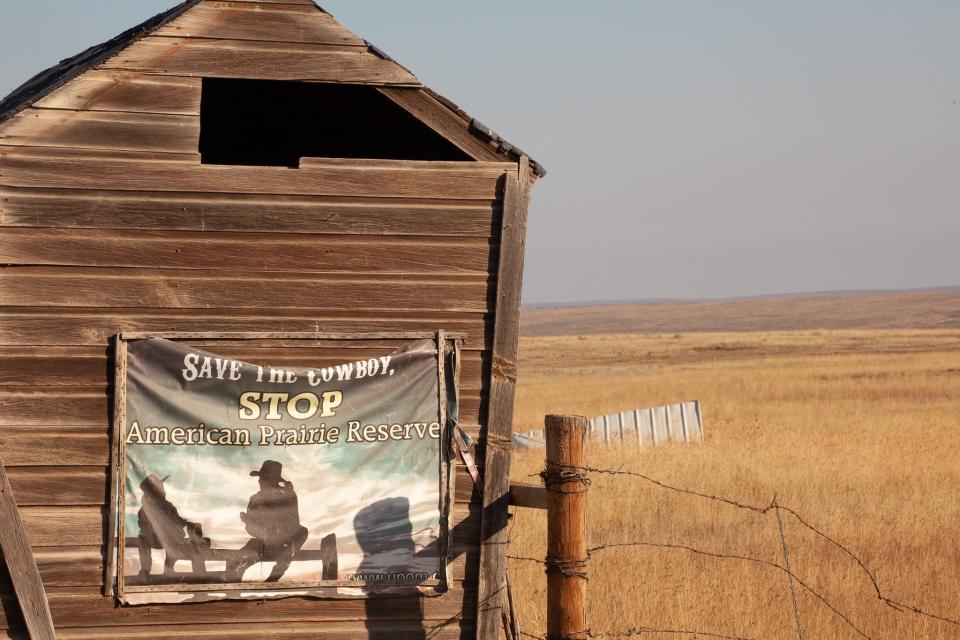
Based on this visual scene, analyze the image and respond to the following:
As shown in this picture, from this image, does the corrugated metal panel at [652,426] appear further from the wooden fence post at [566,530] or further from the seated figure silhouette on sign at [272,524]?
the wooden fence post at [566,530]

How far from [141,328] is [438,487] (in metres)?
2.05

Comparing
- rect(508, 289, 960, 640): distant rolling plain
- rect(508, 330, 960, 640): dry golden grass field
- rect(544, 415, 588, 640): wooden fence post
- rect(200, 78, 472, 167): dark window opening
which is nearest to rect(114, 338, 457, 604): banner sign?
rect(544, 415, 588, 640): wooden fence post

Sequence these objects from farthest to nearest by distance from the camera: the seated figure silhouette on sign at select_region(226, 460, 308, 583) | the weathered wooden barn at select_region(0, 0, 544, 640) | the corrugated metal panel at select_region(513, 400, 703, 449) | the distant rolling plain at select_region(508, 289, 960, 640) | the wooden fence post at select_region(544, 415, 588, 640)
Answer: the corrugated metal panel at select_region(513, 400, 703, 449) < the distant rolling plain at select_region(508, 289, 960, 640) < the seated figure silhouette on sign at select_region(226, 460, 308, 583) < the weathered wooden barn at select_region(0, 0, 544, 640) < the wooden fence post at select_region(544, 415, 588, 640)

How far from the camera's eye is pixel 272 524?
6633 mm

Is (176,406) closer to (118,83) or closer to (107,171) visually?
(107,171)

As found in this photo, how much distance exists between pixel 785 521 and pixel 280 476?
27.2 ft

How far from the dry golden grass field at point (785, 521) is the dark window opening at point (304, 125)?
4.14 meters

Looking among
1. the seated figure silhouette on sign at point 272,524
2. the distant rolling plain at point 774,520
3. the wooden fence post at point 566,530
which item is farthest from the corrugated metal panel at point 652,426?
the wooden fence post at point 566,530

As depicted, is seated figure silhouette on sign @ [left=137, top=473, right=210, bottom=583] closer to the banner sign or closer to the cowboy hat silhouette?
the banner sign

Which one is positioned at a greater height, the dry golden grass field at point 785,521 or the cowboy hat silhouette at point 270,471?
the cowboy hat silhouette at point 270,471

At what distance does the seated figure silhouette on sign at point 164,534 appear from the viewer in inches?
254

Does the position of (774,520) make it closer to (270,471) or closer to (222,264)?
A: (270,471)

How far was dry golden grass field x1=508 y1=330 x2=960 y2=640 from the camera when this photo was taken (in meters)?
9.23

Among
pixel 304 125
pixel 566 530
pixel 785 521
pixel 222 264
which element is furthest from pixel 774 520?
pixel 222 264
